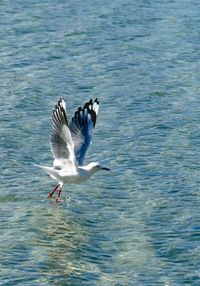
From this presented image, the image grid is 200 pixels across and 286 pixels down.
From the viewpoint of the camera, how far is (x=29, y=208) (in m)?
19.9

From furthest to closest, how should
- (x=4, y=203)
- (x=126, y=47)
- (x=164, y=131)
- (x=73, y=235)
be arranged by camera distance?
(x=126, y=47) < (x=164, y=131) < (x=4, y=203) < (x=73, y=235)

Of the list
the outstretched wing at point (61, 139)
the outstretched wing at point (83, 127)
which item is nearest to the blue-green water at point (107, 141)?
the outstretched wing at point (61, 139)

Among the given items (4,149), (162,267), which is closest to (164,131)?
(4,149)

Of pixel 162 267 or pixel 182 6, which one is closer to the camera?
pixel 162 267

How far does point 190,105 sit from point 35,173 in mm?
6231

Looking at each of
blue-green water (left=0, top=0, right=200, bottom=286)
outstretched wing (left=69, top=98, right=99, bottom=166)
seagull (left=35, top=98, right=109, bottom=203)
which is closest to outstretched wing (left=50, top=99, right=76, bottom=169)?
seagull (left=35, top=98, right=109, bottom=203)

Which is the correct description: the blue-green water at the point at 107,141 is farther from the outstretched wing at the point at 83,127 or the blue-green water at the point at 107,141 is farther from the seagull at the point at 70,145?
the outstretched wing at the point at 83,127

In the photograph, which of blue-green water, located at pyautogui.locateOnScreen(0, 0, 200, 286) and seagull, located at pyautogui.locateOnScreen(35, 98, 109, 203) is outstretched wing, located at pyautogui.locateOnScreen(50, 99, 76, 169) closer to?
seagull, located at pyautogui.locateOnScreen(35, 98, 109, 203)

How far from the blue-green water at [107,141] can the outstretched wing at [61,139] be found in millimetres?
1124

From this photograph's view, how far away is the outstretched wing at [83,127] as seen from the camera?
19.7m

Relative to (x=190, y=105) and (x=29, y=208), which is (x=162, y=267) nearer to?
(x=29, y=208)

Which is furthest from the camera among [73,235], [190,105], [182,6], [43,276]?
[182,6]

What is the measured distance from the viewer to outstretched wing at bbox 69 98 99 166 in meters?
19.7

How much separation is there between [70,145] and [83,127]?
1.17 meters
